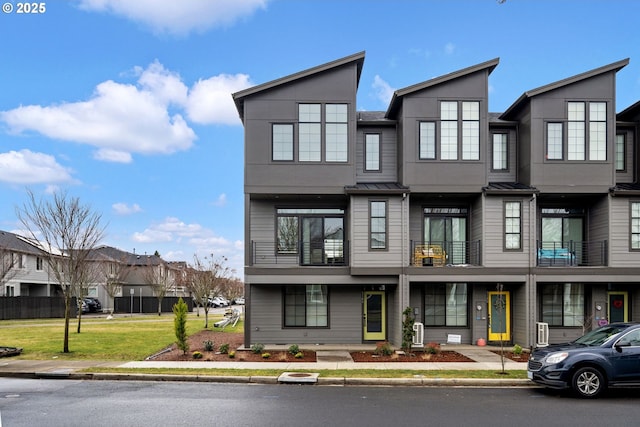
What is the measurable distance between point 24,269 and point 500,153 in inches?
1549

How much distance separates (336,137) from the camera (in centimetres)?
1917

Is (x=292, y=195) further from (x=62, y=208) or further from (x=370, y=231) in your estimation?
(x=62, y=208)

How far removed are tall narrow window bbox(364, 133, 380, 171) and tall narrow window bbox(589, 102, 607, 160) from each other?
8038 mm

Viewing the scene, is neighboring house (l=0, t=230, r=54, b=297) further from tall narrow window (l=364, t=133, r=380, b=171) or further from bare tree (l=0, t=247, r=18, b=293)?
tall narrow window (l=364, t=133, r=380, b=171)

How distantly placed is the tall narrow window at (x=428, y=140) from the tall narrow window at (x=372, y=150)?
1939 millimetres

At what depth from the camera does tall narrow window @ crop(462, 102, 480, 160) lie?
19.2m

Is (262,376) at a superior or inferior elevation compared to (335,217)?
inferior

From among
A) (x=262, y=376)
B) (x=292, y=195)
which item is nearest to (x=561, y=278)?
(x=292, y=195)

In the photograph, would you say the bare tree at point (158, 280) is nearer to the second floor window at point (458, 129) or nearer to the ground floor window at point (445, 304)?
the ground floor window at point (445, 304)

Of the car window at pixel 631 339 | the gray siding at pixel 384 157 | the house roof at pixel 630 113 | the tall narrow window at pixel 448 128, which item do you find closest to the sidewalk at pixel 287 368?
the car window at pixel 631 339

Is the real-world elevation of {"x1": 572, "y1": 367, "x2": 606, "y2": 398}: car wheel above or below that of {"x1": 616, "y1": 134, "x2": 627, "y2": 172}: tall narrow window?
below

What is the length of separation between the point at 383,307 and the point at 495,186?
6.38 m

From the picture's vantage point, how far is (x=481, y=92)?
19281mm

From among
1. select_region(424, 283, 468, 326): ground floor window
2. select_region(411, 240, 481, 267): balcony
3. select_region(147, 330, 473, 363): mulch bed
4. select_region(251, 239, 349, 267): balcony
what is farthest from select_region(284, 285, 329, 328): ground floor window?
select_region(424, 283, 468, 326): ground floor window
